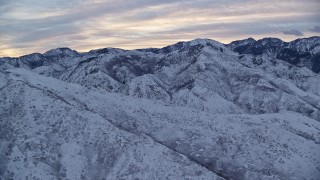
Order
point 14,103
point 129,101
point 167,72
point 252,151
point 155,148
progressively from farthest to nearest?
point 167,72 → point 129,101 → point 14,103 → point 252,151 → point 155,148

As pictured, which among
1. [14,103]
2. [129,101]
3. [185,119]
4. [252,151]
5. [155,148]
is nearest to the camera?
[155,148]

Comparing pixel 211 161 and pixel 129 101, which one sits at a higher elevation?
pixel 129 101

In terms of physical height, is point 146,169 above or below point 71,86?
below

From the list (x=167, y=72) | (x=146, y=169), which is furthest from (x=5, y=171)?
(x=167, y=72)

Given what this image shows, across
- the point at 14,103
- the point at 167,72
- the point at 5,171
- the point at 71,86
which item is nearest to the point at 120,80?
the point at 167,72

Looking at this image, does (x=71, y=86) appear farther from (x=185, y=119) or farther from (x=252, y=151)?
(x=252, y=151)

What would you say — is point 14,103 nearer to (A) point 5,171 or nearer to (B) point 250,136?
A: (A) point 5,171

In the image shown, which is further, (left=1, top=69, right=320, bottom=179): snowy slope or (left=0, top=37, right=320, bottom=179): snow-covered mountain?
(left=1, top=69, right=320, bottom=179): snowy slope

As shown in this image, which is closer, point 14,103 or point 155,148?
point 155,148

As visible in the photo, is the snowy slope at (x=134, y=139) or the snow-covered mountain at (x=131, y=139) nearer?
the snow-covered mountain at (x=131, y=139)
